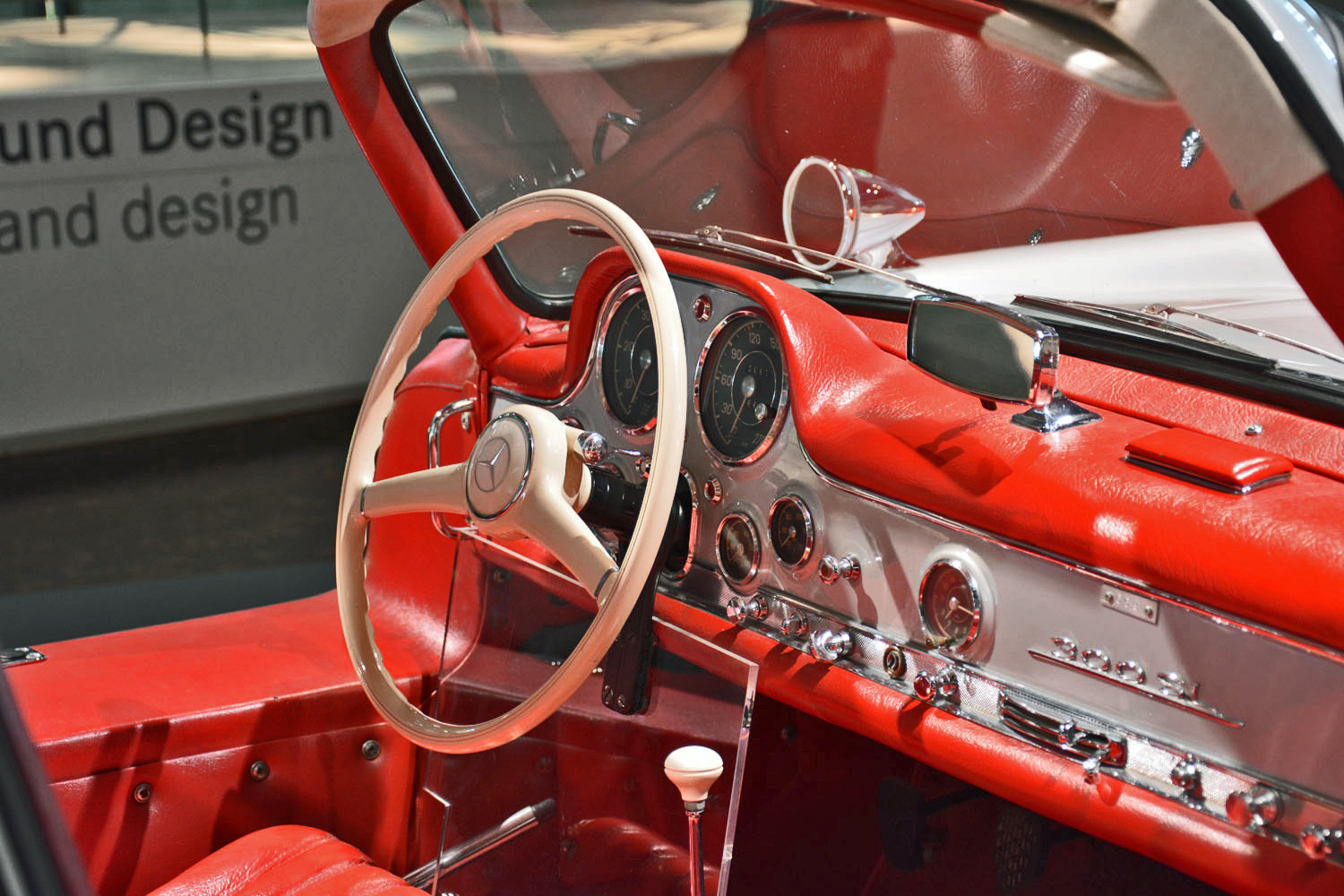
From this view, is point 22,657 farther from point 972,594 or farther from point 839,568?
point 972,594

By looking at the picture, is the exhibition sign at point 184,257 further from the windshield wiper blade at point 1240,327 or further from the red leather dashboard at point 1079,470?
the windshield wiper blade at point 1240,327

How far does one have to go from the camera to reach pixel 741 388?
166cm

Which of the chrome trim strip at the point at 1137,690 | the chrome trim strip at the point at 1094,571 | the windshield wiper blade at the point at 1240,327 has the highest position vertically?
the windshield wiper blade at the point at 1240,327

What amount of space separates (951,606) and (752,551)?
295 millimetres

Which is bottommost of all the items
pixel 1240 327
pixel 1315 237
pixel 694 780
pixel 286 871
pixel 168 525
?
pixel 168 525

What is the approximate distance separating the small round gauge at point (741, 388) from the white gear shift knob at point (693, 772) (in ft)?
1.33

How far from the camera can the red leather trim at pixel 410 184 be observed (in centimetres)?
199

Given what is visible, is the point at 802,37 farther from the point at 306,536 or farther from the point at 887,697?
the point at 306,536

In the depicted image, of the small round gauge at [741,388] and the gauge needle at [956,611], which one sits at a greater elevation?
the small round gauge at [741,388]

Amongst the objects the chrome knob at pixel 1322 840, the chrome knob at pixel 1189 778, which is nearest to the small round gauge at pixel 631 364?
the chrome knob at pixel 1189 778

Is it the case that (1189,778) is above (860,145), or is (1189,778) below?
below

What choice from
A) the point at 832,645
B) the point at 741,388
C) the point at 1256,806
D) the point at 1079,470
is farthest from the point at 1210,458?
the point at 741,388

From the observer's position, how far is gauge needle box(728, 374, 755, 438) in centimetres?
164

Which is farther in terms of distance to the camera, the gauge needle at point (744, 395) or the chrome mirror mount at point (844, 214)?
the chrome mirror mount at point (844, 214)
